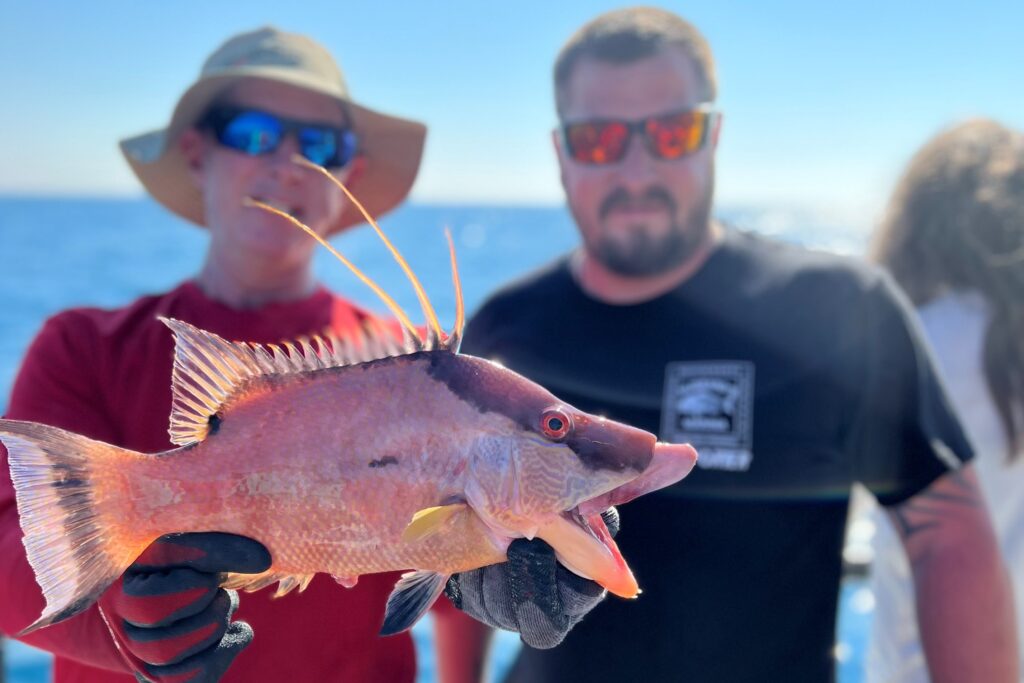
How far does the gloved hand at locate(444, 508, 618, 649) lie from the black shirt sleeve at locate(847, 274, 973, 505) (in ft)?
4.17

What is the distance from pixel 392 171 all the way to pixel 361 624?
195cm

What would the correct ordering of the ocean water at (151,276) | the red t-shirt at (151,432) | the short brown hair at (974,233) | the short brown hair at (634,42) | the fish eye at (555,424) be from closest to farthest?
the fish eye at (555,424) < the red t-shirt at (151,432) < the short brown hair at (634,42) < the short brown hair at (974,233) < the ocean water at (151,276)

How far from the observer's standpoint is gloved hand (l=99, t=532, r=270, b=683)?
5.51 feet

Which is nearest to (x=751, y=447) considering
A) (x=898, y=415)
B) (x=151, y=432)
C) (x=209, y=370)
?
(x=898, y=415)

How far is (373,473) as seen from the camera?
66.0 inches

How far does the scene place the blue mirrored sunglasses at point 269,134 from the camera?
2.71 metres

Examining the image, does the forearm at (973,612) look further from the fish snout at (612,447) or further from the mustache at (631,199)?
the fish snout at (612,447)

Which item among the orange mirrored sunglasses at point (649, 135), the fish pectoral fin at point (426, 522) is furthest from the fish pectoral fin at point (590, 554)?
the orange mirrored sunglasses at point (649, 135)

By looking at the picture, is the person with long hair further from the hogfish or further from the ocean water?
the hogfish

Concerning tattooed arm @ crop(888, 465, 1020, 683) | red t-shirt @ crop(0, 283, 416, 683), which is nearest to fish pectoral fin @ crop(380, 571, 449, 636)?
red t-shirt @ crop(0, 283, 416, 683)

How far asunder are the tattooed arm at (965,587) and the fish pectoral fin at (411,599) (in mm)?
1936

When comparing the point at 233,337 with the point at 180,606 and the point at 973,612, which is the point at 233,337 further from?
the point at 973,612

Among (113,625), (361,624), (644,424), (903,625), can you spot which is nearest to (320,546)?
(113,625)

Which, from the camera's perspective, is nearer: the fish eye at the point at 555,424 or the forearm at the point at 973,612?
the fish eye at the point at 555,424
